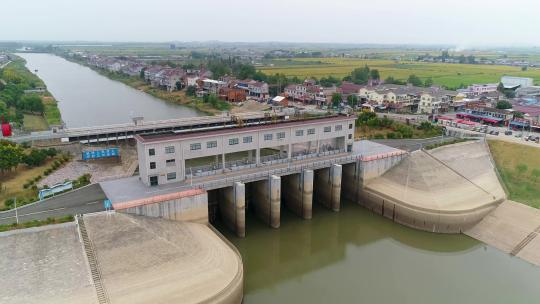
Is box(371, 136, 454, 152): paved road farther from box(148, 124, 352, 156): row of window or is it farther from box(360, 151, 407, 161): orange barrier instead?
box(148, 124, 352, 156): row of window

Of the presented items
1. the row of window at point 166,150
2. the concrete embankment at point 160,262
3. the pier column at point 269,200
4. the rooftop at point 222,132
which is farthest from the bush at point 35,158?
the pier column at point 269,200

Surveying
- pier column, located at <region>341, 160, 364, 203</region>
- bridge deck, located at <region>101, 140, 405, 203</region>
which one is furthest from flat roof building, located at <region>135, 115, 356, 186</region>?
pier column, located at <region>341, 160, 364, 203</region>

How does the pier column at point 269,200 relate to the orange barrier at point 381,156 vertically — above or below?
below

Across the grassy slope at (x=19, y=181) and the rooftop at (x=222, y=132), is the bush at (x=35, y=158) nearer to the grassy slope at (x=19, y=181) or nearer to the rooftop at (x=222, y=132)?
the grassy slope at (x=19, y=181)

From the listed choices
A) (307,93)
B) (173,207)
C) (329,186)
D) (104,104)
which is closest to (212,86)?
(307,93)

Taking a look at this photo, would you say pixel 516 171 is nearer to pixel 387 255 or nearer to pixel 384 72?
pixel 387 255

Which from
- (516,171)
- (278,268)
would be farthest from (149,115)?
(516,171)
